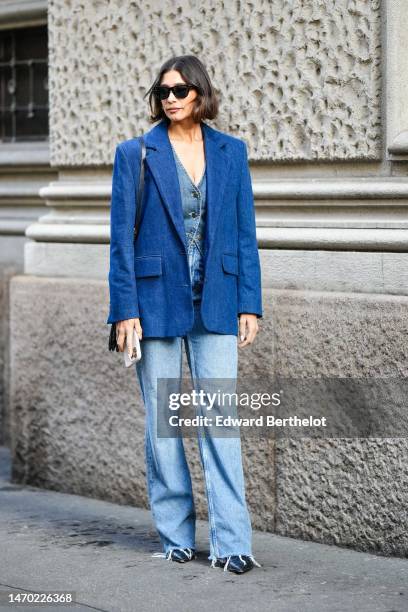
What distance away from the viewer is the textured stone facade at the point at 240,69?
534 cm

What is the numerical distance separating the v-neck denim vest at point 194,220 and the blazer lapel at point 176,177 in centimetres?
3

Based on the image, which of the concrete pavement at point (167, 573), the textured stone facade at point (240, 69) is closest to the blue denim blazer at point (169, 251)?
the textured stone facade at point (240, 69)

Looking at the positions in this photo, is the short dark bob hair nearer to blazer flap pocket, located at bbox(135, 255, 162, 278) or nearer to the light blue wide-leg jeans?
blazer flap pocket, located at bbox(135, 255, 162, 278)

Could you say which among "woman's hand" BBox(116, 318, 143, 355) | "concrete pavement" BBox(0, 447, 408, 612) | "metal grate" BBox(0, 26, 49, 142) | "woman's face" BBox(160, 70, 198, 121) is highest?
"metal grate" BBox(0, 26, 49, 142)

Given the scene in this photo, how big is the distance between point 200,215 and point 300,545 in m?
1.48

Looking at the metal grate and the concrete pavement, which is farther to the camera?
the metal grate

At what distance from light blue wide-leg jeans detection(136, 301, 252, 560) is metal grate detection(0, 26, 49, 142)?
3106mm

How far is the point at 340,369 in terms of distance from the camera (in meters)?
5.28

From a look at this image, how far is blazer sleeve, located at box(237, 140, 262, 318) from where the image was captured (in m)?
4.85

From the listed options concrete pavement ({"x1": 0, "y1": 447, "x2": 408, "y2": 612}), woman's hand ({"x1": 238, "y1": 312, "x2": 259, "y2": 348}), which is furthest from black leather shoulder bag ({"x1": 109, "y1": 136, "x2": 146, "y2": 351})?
concrete pavement ({"x1": 0, "y1": 447, "x2": 408, "y2": 612})

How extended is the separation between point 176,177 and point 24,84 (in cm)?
325

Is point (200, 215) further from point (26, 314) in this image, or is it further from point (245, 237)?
point (26, 314)

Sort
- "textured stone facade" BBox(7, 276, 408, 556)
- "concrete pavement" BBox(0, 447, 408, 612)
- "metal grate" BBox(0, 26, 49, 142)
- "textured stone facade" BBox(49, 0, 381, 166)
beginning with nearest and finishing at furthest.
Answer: "concrete pavement" BBox(0, 447, 408, 612) < "textured stone facade" BBox(7, 276, 408, 556) < "textured stone facade" BBox(49, 0, 381, 166) < "metal grate" BBox(0, 26, 49, 142)

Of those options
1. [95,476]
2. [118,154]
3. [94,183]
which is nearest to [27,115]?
[94,183]
